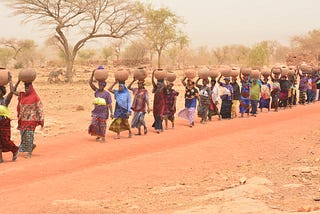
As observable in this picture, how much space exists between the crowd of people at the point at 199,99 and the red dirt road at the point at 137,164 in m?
0.39

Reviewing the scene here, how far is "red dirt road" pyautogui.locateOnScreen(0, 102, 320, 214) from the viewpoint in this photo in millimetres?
5723

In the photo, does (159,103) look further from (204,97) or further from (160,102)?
(204,97)

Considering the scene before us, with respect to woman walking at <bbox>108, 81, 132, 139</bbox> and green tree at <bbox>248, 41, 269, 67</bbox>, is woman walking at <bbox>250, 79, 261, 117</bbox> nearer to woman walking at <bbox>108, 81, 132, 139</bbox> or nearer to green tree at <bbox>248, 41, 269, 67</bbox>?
woman walking at <bbox>108, 81, 132, 139</bbox>

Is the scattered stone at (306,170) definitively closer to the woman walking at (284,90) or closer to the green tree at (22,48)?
the woman walking at (284,90)

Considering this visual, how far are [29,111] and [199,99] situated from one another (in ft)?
17.2

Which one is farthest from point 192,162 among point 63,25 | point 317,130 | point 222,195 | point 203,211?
point 63,25

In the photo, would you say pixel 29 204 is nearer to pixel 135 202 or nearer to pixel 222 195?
pixel 135 202

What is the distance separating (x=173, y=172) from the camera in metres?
7.25

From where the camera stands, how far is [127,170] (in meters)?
7.32

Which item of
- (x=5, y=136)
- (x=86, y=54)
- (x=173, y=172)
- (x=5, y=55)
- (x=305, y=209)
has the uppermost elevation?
(x=86, y=54)

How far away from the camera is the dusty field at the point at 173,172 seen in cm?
549

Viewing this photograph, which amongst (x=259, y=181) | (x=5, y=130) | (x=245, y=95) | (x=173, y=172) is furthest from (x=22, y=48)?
(x=259, y=181)

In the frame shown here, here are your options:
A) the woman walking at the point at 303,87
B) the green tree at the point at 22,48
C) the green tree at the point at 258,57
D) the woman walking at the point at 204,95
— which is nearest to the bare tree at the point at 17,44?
the green tree at the point at 22,48

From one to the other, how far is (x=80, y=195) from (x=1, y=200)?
100 centimetres
